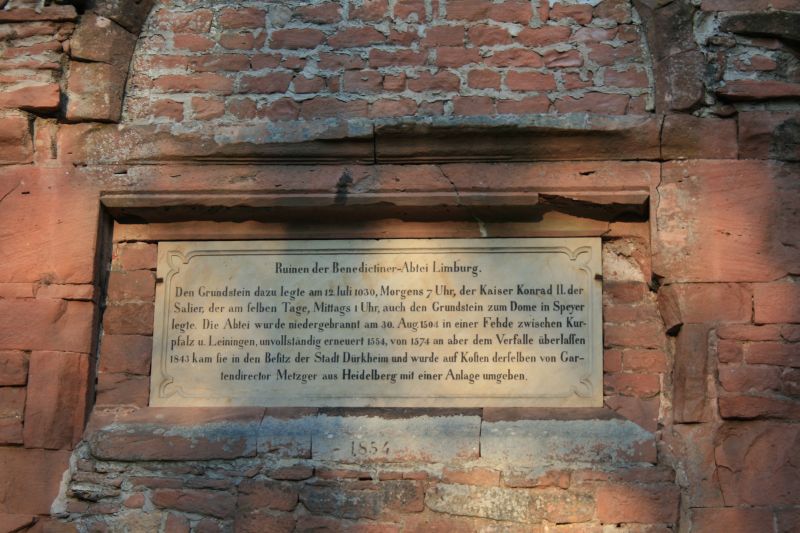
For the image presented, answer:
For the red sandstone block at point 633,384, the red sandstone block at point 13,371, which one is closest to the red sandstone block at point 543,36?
the red sandstone block at point 633,384

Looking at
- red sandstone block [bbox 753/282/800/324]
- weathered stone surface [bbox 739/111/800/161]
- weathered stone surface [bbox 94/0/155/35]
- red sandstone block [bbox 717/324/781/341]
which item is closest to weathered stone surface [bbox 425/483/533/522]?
red sandstone block [bbox 717/324/781/341]

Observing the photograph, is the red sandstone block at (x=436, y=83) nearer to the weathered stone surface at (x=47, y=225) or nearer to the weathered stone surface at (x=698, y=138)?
the weathered stone surface at (x=698, y=138)

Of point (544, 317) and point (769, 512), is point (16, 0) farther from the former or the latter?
point (769, 512)

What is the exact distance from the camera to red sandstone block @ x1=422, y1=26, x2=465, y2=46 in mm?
4516

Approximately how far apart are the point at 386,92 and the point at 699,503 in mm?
2213

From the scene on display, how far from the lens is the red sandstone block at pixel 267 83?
451 centimetres

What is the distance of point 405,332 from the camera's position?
428cm

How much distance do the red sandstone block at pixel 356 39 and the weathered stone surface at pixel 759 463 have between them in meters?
2.30

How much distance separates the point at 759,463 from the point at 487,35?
2.21 meters

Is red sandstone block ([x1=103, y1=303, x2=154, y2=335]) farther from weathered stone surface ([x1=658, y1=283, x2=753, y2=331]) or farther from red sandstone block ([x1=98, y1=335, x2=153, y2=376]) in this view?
weathered stone surface ([x1=658, y1=283, x2=753, y2=331])

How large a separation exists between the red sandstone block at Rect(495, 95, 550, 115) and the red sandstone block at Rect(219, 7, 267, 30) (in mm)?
1191

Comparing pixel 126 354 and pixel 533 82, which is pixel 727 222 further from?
pixel 126 354

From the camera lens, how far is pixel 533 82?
4.45 m

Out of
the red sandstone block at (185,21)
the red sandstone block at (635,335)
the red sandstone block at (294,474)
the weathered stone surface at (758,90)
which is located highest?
the red sandstone block at (185,21)
